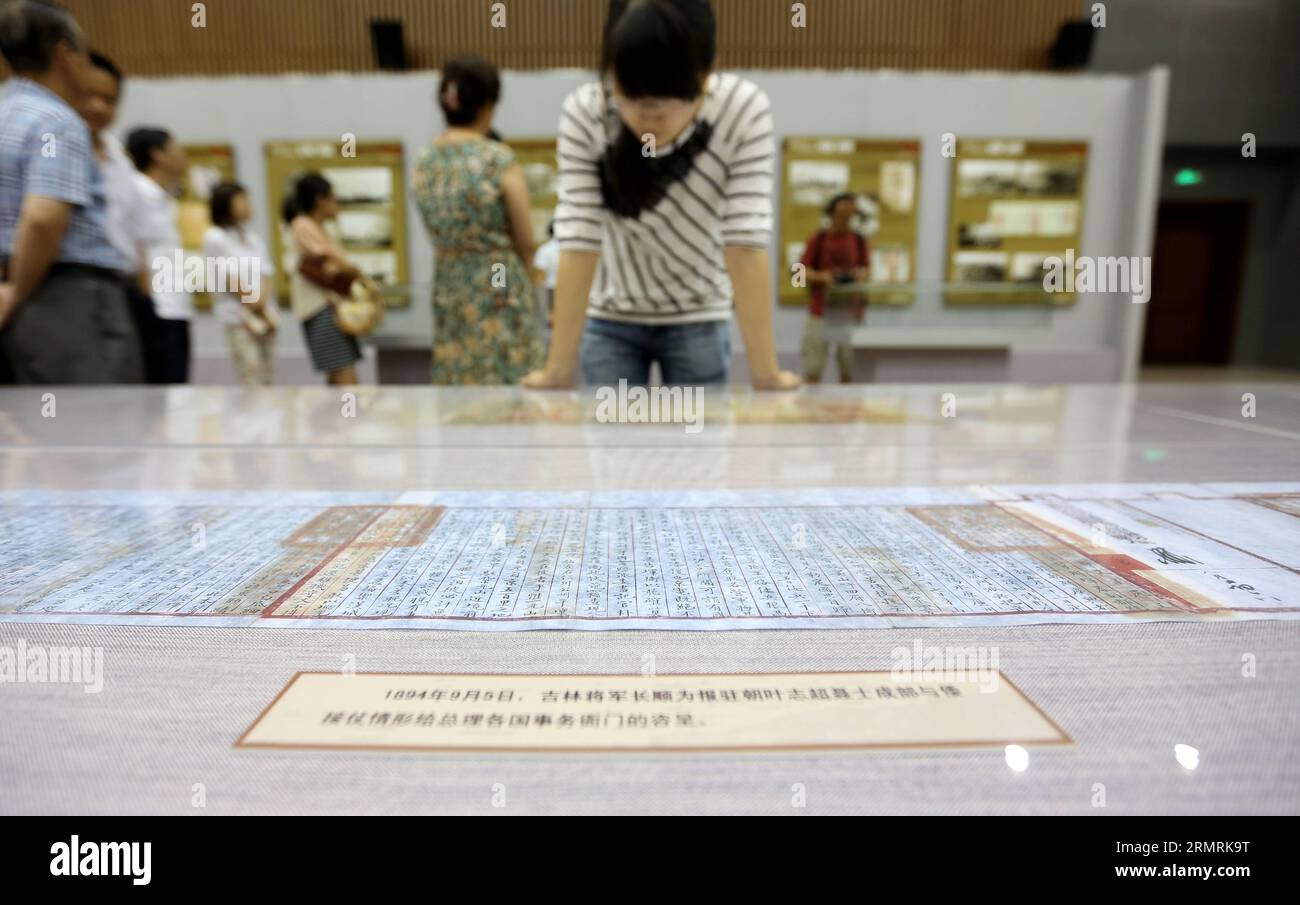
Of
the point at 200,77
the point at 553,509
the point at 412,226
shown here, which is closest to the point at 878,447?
the point at 553,509

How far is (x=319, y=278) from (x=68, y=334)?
1278 mm

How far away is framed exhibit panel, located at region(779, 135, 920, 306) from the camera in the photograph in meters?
5.54

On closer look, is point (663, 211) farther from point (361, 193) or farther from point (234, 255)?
point (361, 193)

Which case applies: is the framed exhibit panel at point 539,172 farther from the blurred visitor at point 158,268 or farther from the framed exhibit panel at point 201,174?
the blurred visitor at point 158,268

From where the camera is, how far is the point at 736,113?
133cm

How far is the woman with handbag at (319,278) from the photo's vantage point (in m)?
2.90

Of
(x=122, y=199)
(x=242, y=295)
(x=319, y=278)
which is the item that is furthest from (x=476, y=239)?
(x=242, y=295)

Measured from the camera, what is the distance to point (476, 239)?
1.98 m

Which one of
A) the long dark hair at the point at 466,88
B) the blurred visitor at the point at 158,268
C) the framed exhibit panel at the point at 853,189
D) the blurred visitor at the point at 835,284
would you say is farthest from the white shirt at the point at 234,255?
the framed exhibit panel at the point at 853,189

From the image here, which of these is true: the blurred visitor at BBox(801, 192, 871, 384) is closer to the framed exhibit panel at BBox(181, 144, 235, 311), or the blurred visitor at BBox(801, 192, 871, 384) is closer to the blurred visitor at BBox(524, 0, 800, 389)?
the blurred visitor at BBox(524, 0, 800, 389)

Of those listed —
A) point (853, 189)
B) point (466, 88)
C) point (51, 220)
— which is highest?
point (853, 189)

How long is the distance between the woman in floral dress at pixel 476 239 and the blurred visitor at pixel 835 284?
8.44ft

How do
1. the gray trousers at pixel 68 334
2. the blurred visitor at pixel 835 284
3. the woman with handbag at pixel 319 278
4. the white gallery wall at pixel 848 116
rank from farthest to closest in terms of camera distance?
the white gallery wall at pixel 848 116, the blurred visitor at pixel 835 284, the woman with handbag at pixel 319 278, the gray trousers at pixel 68 334
